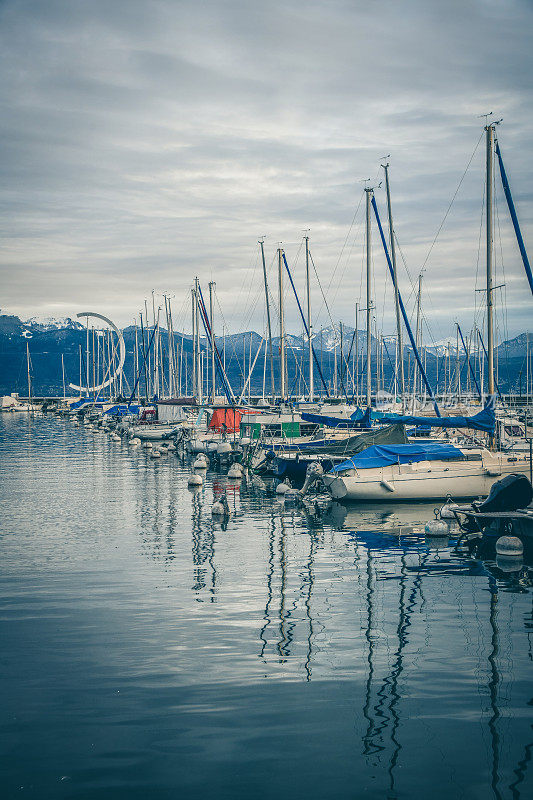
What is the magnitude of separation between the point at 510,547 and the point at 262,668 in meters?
11.7

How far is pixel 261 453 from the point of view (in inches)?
1816

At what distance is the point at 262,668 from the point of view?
13.2 m

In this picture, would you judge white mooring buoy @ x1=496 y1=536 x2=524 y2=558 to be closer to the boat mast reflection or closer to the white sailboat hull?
the boat mast reflection

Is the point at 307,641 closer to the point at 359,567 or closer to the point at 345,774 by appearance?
the point at 345,774

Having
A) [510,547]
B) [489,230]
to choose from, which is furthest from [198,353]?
[510,547]

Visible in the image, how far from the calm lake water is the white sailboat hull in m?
5.70

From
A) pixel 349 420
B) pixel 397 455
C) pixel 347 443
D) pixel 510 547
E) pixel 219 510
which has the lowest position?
pixel 219 510

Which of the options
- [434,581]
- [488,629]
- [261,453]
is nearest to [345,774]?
[488,629]

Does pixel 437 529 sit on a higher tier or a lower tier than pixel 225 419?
lower

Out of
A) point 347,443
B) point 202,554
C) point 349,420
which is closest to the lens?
point 202,554

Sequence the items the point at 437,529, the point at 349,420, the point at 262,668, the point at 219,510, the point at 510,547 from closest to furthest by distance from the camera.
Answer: the point at 262,668 → the point at 510,547 → the point at 437,529 → the point at 219,510 → the point at 349,420

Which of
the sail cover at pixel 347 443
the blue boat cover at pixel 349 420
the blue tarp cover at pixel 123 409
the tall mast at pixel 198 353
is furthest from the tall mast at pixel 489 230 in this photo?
the blue tarp cover at pixel 123 409

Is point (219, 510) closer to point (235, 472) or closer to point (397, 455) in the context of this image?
point (397, 455)

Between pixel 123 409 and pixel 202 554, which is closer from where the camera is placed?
pixel 202 554
